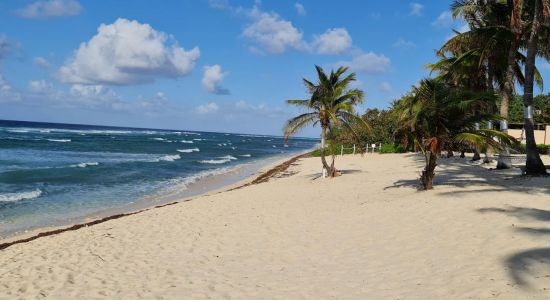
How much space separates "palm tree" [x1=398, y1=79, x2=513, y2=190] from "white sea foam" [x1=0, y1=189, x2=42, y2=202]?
54.1ft

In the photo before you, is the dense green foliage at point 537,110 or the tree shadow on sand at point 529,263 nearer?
the tree shadow on sand at point 529,263

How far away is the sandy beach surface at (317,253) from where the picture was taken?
645cm

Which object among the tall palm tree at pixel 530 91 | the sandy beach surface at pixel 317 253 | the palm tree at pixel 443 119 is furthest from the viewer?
the tall palm tree at pixel 530 91

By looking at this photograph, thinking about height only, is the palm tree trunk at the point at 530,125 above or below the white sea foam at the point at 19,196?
above

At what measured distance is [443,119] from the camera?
43.7 feet

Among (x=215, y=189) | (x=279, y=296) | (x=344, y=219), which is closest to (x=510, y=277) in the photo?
(x=279, y=296)

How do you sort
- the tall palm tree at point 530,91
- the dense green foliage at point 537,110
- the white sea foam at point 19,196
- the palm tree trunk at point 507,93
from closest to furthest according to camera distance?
the tall palm tree at point 530,91 < the palm tree trunk at point 507,93 < the white sea foam at point 19,196 < the dense green foliage at point 537,110

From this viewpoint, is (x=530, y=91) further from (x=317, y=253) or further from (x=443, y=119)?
(x=317, y=253)

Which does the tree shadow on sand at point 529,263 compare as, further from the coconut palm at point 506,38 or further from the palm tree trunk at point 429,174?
the coconut palm at point 506,38

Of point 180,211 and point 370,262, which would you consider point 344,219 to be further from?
point 180,211

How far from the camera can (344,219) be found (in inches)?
454

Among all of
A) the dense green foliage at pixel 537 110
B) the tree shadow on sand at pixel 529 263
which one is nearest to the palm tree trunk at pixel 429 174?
the tree shadow on sand at pixel 529 263

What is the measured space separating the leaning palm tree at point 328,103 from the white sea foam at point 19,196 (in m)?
12.1

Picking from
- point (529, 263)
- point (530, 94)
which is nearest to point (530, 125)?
point (530, 94)
